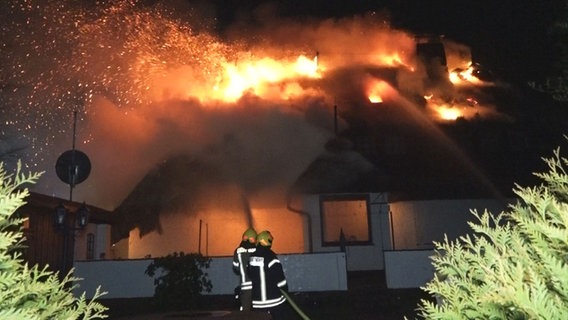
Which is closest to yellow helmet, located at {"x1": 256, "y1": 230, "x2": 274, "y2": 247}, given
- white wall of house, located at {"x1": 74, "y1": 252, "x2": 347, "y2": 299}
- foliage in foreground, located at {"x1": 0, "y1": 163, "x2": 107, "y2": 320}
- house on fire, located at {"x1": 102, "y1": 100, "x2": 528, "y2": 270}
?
foliage in foreground, located at {"x1": 0, "y1": 163, "x2": 107, "y2": 320}

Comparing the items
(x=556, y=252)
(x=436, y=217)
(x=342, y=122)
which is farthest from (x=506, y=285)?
(x=342, y=122)

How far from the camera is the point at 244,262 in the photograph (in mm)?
6754

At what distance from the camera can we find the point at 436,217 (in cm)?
1498

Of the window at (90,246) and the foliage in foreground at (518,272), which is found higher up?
the window at (90,246)

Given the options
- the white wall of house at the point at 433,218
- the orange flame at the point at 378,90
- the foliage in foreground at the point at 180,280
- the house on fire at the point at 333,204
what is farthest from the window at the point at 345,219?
the orange flame at the point at 378,90

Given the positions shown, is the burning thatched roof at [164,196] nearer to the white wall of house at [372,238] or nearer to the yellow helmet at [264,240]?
the white wall of house at [372,238]

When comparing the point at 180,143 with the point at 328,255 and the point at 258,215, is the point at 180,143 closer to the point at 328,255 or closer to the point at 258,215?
the point at 258,215

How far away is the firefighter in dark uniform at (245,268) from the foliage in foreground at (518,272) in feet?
13.9

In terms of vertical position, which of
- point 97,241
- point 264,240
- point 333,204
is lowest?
point 264,240

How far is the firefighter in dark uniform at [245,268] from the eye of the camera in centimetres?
658

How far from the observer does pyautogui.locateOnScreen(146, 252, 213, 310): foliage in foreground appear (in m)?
10.2

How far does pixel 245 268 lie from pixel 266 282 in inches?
21.8

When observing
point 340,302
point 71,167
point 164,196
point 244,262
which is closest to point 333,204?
point 340,302

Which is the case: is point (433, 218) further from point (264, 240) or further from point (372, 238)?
point (264, 240)
